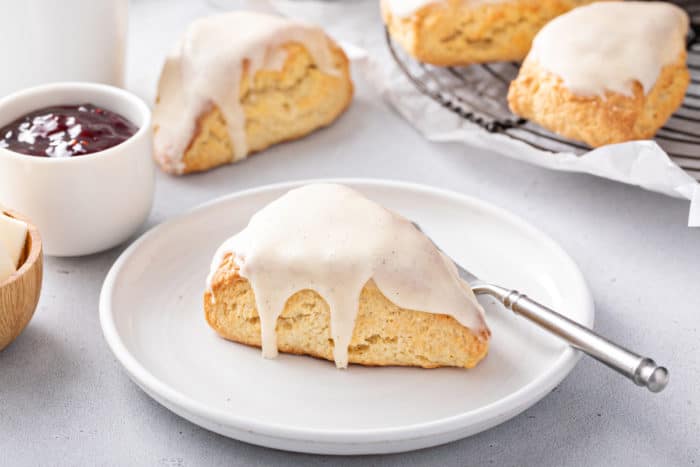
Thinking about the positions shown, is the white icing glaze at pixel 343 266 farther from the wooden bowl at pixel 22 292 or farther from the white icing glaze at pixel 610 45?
the white icing glaze at pixel 610 45

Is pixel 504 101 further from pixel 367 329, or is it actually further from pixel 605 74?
pixel 367 329

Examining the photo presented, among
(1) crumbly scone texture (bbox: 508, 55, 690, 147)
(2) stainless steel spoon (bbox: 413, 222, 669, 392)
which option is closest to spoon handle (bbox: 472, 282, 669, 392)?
(2) stainless steel spoon (bbox: 413, 222, 669, 392)

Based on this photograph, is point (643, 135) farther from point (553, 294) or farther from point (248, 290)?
point (248, 290)

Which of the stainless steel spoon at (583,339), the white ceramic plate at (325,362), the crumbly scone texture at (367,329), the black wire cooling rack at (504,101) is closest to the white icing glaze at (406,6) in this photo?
the black wire cooling rack at (504,101)

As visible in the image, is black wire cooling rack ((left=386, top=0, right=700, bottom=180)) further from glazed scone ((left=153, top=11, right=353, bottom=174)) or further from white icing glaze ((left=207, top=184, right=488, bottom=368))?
white icing glaze ((left=207, top=184, right=488, bottom=368))

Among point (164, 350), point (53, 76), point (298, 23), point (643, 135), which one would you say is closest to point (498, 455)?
point (164, 350)

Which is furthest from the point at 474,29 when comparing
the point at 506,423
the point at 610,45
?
the point at 506,423
